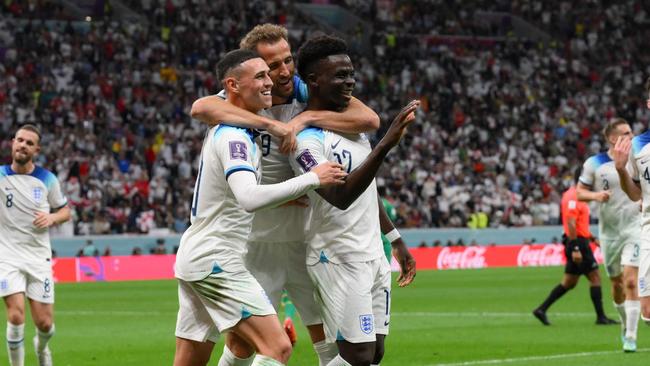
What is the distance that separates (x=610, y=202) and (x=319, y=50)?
27.9ft

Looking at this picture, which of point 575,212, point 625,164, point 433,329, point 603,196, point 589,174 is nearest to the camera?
point 625,164

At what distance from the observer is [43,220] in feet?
37.8

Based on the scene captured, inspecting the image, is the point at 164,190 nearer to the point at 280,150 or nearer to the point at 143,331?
the point at 143,331

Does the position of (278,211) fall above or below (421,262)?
above

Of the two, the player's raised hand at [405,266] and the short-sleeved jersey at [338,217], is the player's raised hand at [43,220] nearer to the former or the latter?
the player's raised hand at [405,266]

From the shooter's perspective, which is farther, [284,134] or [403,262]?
[403,262]

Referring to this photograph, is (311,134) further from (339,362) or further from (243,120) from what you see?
(339,362)

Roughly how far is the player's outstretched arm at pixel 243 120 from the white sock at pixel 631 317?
669 centimetres

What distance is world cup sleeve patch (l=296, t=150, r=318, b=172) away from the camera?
7.07 meters

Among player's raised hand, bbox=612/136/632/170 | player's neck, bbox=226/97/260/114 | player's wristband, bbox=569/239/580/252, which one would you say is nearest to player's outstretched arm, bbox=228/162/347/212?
player's neck, bbox=226/97/260/114

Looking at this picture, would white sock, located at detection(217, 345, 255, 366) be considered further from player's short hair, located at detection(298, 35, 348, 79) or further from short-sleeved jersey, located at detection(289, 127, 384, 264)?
player's short hair, located at detection(298, 35, 348, 79)

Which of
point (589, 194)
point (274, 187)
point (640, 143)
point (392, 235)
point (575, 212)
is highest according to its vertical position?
point (274, 187)

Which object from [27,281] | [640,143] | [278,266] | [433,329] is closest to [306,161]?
[278,266]

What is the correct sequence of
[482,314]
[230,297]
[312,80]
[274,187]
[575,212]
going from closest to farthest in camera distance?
1. [274,187]
2. [230,297]
3. [312,80]
4. [575,212]
5. [482,314]
